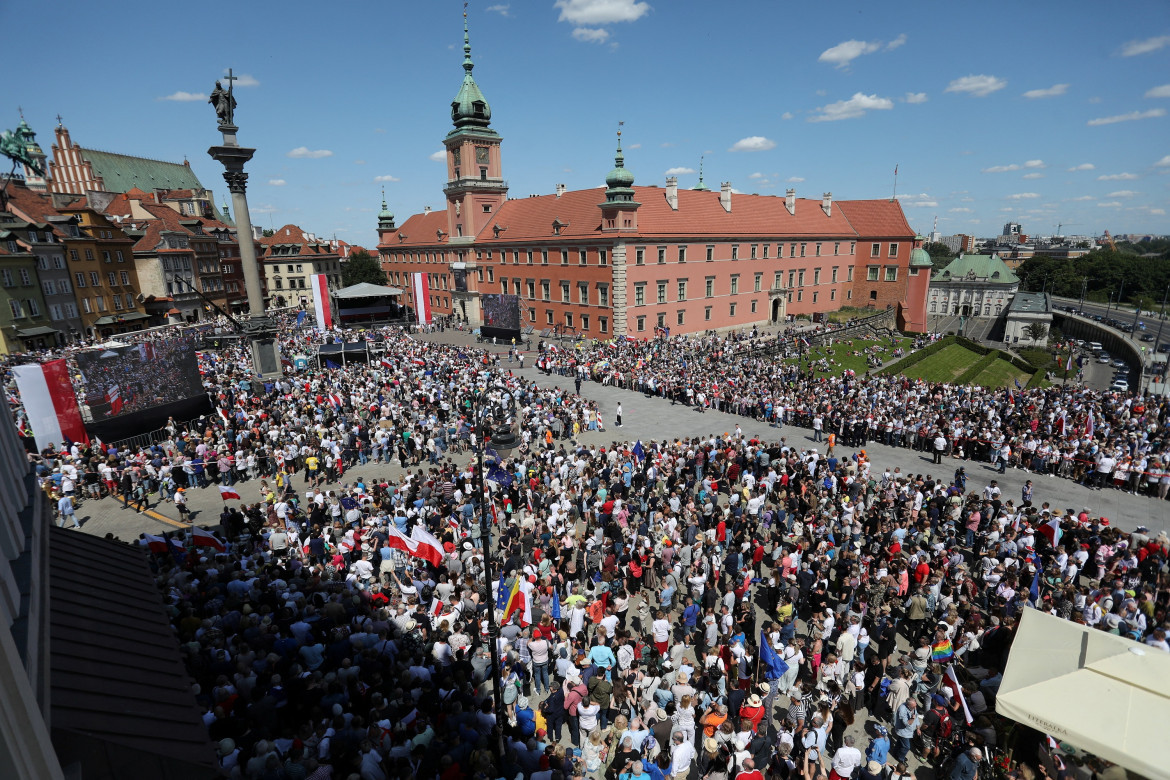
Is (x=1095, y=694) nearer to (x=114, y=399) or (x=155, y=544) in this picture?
(x=155, y=544)

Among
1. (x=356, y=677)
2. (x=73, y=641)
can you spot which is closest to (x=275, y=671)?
(x=356, y=677)

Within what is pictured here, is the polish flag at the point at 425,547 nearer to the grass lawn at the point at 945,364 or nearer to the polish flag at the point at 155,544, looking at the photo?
the polish flag at the point at 155,544

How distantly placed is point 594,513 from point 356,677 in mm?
7850

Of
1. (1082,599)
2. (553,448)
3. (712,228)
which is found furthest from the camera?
(712,228)

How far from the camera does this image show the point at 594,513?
15.7 metres

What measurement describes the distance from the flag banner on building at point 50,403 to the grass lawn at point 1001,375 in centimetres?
5537

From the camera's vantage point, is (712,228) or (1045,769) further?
(712,228)

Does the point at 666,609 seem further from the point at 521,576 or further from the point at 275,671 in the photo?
the point at 275,671

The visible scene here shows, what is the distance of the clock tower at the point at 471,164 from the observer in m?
59.5

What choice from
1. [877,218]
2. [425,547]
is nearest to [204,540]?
[425,547]

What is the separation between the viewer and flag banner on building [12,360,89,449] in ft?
66.8

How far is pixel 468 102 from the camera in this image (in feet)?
195

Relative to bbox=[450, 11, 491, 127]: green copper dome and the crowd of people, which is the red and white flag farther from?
bbox=[450, 11, 491, 127]: green copper dome

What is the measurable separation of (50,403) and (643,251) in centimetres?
3843
